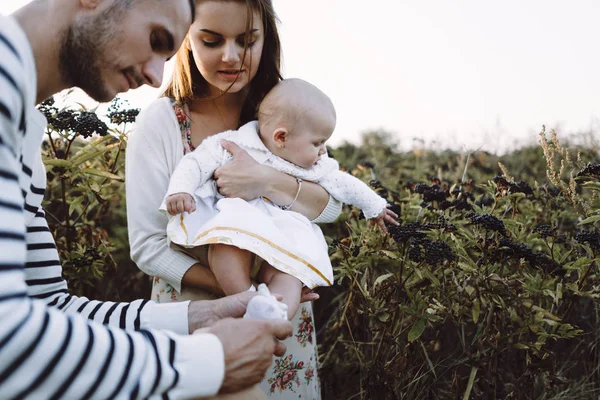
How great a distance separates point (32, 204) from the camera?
1.82 meters

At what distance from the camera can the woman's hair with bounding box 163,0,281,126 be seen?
2416 mm

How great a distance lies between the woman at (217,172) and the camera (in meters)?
2.18

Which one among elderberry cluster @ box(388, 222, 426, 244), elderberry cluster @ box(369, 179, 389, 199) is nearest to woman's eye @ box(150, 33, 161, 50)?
elderberry cluster @ box(388, 222, 426, 244)

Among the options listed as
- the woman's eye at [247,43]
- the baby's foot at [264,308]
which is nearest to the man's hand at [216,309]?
the baby's foot at [264,308]

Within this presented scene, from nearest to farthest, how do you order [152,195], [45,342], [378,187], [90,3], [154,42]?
[45,342]
[90,3]
[154,42]
[152,195]
[378,187]

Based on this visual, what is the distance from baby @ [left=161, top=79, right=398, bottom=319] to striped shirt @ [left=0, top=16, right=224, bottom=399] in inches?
14.8

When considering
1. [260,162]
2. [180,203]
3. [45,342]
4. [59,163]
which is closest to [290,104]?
[260,162]

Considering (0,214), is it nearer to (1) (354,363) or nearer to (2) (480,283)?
(2) (480,283)

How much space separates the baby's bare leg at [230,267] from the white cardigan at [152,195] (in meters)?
0.16

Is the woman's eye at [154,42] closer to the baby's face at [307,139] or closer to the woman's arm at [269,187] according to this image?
the woman's arm at [269,187]

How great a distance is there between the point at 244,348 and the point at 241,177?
35.1 inches

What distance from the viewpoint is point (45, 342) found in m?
1.17

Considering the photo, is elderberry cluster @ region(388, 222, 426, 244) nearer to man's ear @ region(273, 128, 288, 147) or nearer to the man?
man's ear @ region(273, 128, 288, 147)

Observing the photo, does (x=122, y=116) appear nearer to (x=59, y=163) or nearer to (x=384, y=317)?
(x=59, y=163)
